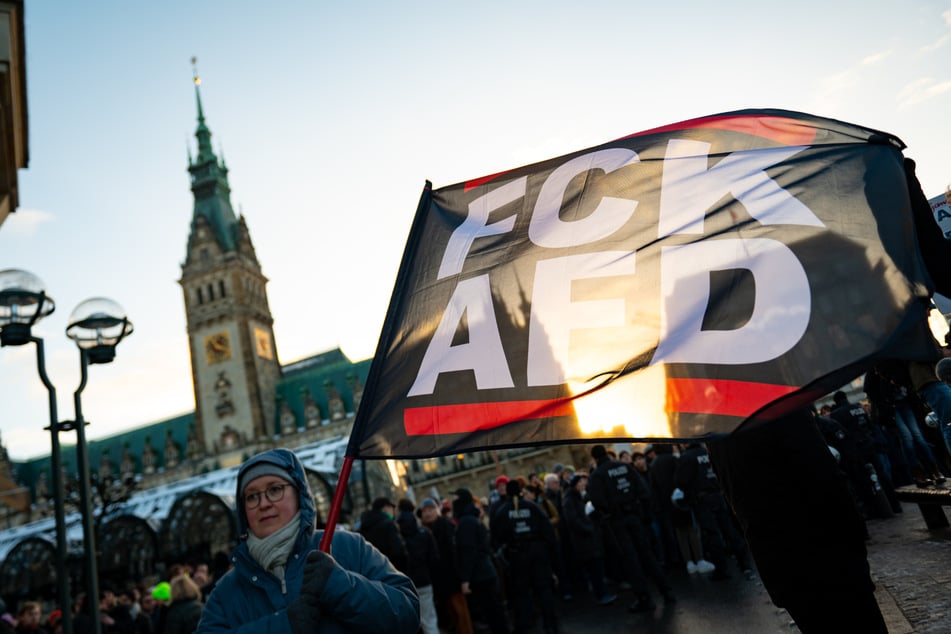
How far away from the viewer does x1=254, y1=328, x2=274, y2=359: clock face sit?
219 ft

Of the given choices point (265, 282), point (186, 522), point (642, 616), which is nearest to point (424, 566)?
point (642, 616)

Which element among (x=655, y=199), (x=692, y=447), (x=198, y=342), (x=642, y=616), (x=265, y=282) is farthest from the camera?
(x=265, y=282)

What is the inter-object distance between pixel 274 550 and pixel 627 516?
682 cm

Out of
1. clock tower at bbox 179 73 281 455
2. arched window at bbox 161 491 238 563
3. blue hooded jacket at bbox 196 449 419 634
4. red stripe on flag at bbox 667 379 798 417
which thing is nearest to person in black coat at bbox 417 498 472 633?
blue hooded jacket at bbox 196 449 419 634

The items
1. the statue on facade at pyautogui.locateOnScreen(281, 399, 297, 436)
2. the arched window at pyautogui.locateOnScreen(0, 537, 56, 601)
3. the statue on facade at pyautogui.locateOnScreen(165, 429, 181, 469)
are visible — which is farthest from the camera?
the statue on facade at pyautogui.locateOnScreen(165, 429, 181, 469)

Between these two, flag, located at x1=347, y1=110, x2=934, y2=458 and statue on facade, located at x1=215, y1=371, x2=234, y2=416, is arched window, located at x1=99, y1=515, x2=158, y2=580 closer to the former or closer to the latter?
flag, located at x1=347, y1=110, x2=934, y2=458

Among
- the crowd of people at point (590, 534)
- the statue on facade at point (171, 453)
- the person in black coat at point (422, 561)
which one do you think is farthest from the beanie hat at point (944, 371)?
the statue on facade at point (171, 453)

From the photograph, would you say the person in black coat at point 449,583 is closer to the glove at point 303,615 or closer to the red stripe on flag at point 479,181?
the red stripe on flag at point 479,181

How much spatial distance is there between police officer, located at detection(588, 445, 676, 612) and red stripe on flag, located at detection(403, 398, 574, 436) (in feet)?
18.8

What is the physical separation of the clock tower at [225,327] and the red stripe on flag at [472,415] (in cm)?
6415

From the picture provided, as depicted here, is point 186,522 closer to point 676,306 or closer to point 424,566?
point 424,566

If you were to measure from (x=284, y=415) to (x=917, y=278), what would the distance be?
68274 millimetres

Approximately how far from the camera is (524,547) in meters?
8.36

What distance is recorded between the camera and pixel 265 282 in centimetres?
7294
